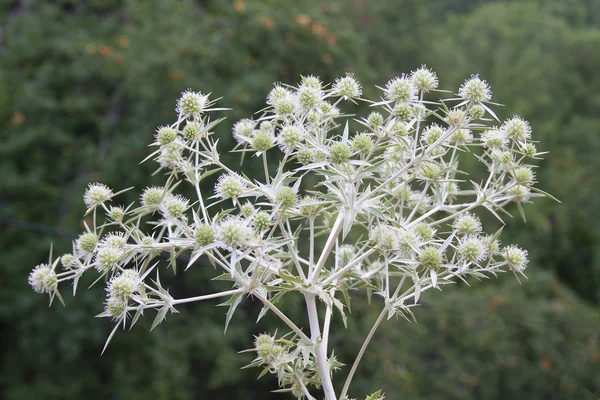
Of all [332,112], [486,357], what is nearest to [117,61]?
[332,112]

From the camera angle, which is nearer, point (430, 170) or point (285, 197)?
point (285, 197)

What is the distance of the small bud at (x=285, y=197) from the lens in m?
0.99

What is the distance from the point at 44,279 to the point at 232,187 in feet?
1.38

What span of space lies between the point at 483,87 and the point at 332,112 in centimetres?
29

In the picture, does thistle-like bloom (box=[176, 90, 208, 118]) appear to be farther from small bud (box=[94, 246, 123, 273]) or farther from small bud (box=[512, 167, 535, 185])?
small bud (box=[512, 167, 535, 185])

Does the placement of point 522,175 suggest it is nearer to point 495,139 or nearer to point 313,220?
point 495,139

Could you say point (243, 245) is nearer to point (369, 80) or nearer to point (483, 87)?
point (483, 87)

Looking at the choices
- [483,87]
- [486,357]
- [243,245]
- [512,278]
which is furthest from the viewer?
[512,278]

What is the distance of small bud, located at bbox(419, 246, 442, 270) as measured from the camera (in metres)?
1.01

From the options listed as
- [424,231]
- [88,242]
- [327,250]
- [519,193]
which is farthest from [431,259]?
[88,242]

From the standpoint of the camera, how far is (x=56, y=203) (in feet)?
17.7

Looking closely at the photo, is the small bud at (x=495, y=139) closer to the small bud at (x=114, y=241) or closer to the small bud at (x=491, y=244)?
the small bud at (x=491, y=244)

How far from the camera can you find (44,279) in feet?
3.75

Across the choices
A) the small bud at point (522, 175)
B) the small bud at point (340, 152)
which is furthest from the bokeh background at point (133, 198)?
the small bud at point (340, 152)
